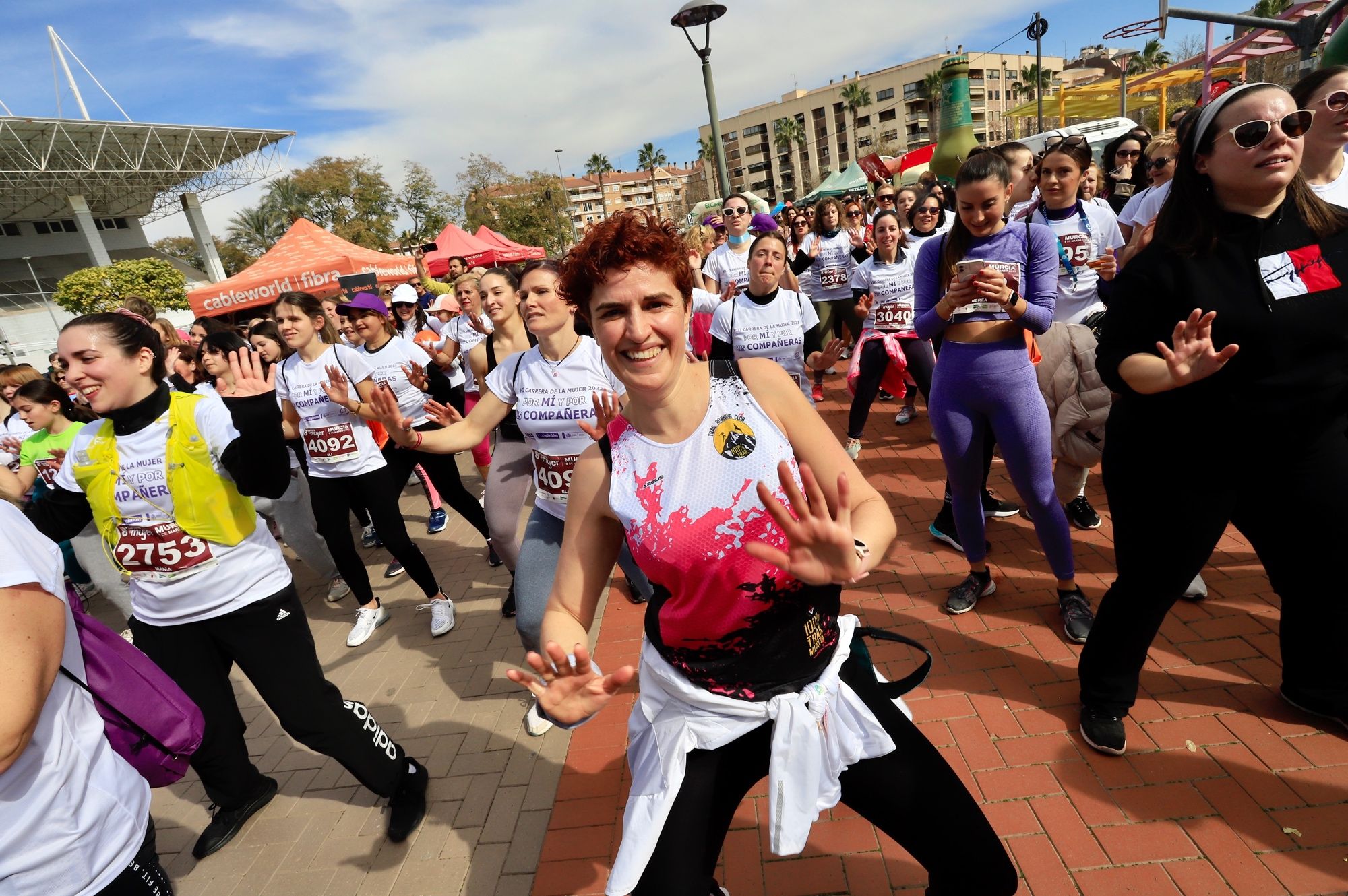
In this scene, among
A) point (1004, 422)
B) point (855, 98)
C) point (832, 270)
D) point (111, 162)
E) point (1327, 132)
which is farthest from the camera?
point (855, 98)

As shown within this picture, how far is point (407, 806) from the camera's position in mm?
2941

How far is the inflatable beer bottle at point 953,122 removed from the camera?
20891 mm

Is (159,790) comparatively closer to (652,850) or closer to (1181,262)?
(652,850)

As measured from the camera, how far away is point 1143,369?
2.16m

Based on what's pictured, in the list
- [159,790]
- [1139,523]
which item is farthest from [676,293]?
[159,790]

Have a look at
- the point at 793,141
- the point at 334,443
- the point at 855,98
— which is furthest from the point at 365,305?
the point at 793,141

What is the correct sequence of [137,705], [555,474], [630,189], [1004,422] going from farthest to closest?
[630,189] < [555,474] < [1004,422] < [137,705]

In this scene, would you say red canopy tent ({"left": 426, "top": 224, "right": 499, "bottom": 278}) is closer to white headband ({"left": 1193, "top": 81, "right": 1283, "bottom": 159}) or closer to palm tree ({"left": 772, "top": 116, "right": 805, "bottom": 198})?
white headband ({"left": 1193, "top": 81, "right": 1283, "bottom": 159})

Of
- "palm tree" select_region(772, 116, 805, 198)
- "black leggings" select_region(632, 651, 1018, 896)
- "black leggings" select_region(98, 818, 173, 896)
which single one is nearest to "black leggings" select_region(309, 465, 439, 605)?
"black leggings" select_region(98, 818, 173, 896)

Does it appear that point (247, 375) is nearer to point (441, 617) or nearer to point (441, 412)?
point (441, 412)

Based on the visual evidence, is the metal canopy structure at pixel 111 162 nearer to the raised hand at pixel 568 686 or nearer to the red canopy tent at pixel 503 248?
the red canopy tent at pixel 503 248

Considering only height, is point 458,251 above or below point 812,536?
above

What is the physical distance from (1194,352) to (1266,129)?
0.70 metres

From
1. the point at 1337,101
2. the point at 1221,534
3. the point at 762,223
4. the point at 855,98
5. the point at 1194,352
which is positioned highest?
the point at 855,98
